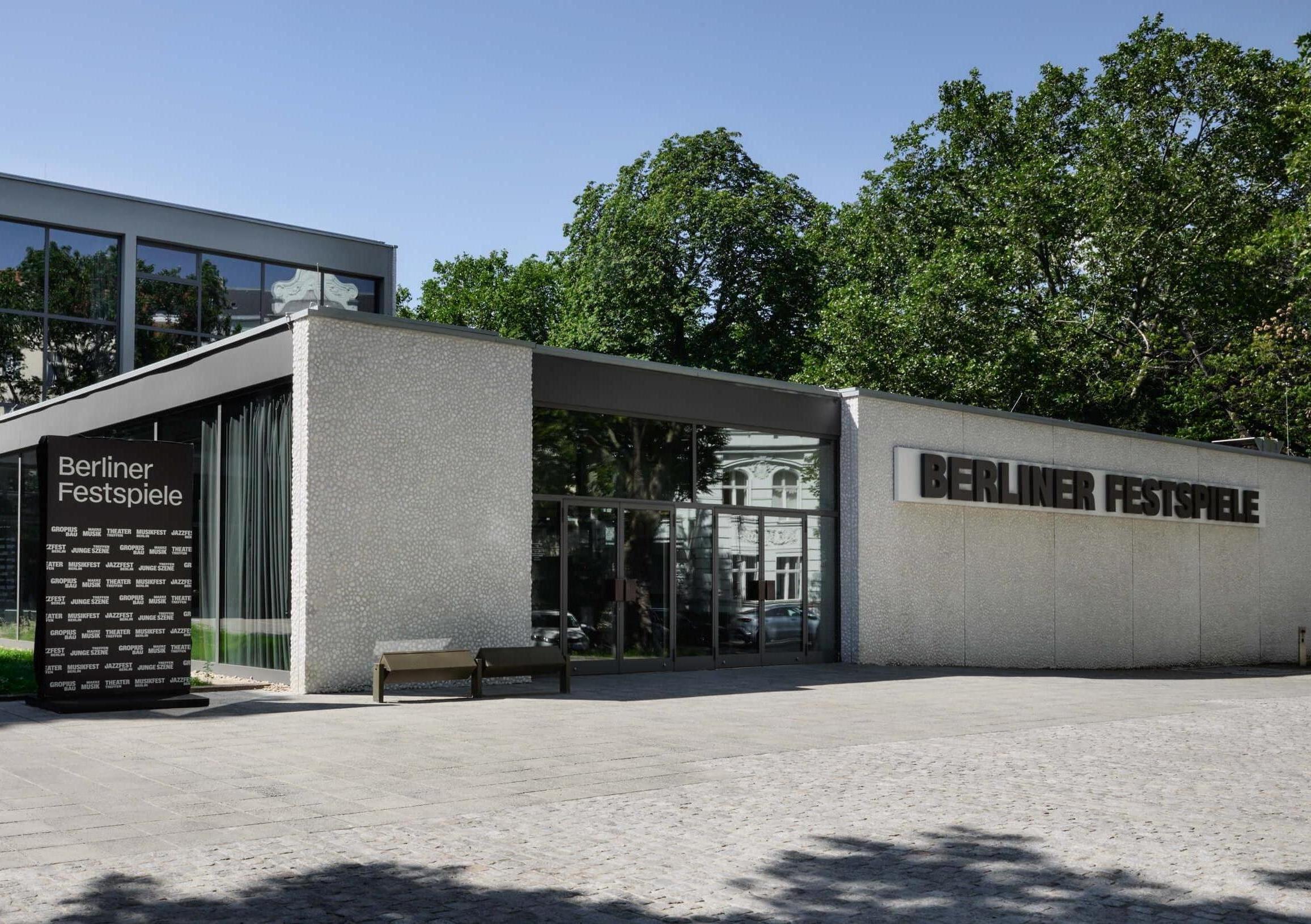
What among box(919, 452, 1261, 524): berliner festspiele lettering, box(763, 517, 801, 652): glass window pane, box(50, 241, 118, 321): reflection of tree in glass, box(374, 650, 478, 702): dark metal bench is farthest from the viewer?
box(50, 241, 118, 321): reflection of tree in glass

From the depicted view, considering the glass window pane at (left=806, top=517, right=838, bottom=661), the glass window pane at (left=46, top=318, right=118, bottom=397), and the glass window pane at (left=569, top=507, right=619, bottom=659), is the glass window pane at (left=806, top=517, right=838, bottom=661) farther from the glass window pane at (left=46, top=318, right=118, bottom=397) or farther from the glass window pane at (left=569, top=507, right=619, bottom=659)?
the glass window pane at (left=46, top=318, right=118, bottom=397)

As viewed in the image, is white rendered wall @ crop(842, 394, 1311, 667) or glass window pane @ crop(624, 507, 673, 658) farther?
white rendered wall @ crop(842, 394, 1311, 667)

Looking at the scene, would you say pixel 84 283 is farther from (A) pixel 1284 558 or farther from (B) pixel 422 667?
(A) pixel 1284 558

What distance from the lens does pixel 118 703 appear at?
1155cm

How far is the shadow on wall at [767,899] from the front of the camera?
507 cm

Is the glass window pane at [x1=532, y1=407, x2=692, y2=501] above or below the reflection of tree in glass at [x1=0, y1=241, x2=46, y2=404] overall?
below

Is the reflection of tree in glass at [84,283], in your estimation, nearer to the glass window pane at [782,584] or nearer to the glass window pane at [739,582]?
the glass window pane at [739,582]

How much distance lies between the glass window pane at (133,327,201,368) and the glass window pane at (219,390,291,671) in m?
14.3

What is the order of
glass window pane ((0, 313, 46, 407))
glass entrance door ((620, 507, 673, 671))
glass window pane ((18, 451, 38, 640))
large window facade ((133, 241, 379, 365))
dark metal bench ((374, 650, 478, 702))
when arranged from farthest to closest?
large window facade ((133, 241, 379, 365))
glass window pane ((0, 313, 46, 407))
glass window pane ((18, 451, 38, 640))
glass entrance door ((620, 507, 673, 671))
dark metal bench ((374, 650, 478, 702))

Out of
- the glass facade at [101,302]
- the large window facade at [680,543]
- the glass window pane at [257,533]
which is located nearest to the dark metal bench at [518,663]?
the large window facade at [680,543]

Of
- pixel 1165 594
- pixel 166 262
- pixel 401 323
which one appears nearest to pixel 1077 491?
pixel 1165 594

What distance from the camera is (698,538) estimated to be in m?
17.2

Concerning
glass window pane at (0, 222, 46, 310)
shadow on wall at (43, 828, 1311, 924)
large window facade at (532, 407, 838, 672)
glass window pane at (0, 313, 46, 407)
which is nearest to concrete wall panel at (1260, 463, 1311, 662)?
large window facade at (532, 407, 838, 672)

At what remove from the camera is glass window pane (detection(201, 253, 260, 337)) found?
29.3m
